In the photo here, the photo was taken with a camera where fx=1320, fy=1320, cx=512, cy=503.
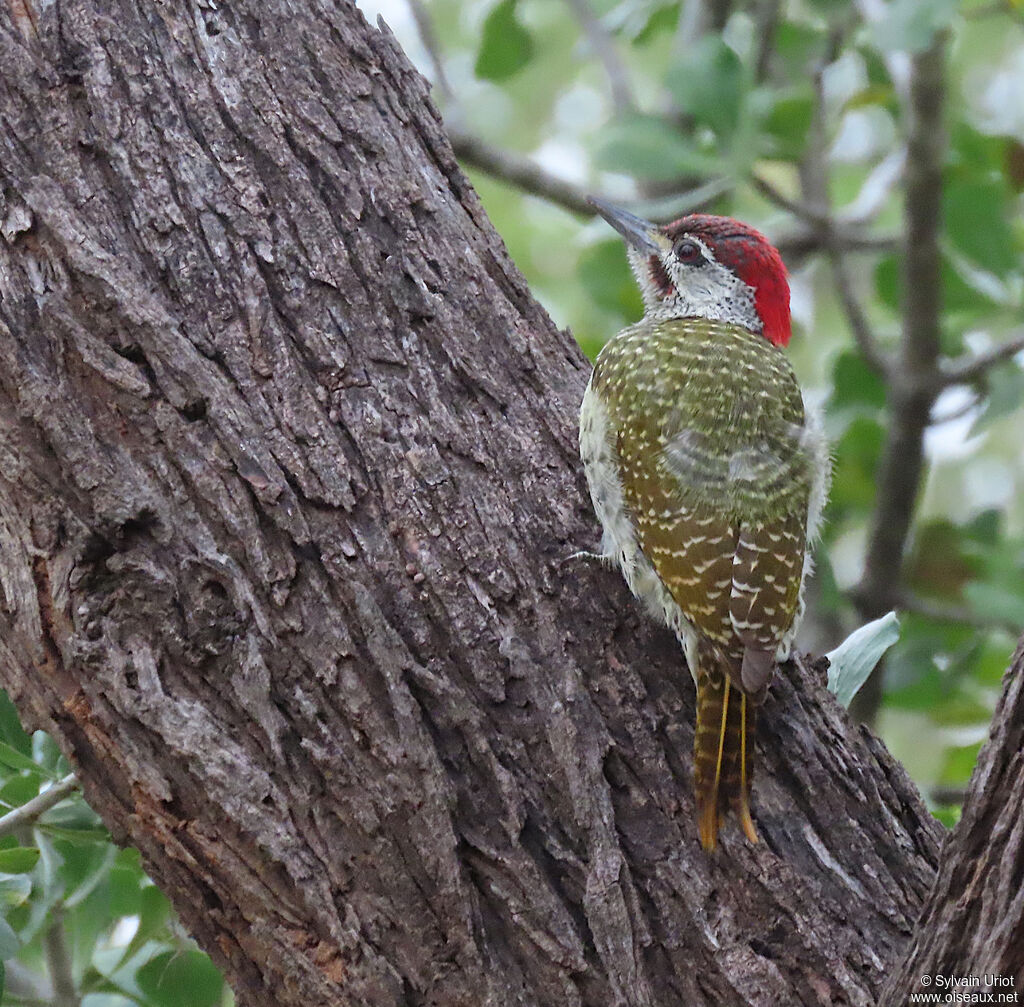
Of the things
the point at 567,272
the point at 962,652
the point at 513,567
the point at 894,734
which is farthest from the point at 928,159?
the point at 894,734

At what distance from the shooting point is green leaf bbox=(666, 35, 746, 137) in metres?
3.83

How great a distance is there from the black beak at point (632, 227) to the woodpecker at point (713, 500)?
19.0 inches

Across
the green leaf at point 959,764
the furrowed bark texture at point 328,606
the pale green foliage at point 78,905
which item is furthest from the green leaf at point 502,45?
the pale green foliage at point 78,905

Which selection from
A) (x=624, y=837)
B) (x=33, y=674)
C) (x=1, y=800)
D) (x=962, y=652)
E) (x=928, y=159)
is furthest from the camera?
(x=962, y=652)

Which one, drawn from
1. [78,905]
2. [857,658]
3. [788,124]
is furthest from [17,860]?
[788,124]

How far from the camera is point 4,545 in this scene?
6.76ft

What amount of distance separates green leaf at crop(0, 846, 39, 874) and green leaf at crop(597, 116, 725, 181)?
8.57ft

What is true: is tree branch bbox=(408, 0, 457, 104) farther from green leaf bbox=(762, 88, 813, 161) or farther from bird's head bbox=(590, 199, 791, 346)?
bird's head bbox=(590, 199, 791, 346)

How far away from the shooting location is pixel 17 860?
225 centimetres

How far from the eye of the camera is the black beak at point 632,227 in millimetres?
3818

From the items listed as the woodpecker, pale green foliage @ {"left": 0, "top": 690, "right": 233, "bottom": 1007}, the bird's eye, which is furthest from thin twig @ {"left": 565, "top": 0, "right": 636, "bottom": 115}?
pale green foliage @ {"left": 0, "top": 690, "right": 233, "bottom": 1007}

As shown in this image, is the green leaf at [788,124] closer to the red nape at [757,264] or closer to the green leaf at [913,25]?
the green leaf at [913,25]

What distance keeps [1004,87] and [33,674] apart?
321 inches

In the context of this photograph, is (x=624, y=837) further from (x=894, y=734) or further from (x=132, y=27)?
(x=894, y=734)
